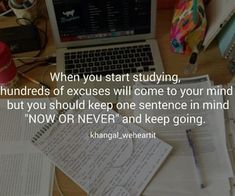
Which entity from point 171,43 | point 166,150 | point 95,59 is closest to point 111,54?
point 95,59

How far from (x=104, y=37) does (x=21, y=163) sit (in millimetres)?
453

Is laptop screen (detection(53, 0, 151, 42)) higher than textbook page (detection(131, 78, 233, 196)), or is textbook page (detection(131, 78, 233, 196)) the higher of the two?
laptop screen (detection(53, 0, 151, 42))

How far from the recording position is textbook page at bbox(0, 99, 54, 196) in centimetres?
80

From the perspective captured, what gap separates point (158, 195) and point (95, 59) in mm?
448

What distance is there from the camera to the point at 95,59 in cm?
100

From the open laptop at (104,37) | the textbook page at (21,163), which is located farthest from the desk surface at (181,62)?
the textbook page at (21,163)

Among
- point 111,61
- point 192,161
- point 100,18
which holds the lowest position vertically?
point 192,161

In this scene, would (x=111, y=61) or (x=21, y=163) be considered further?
(x=111, y=61)

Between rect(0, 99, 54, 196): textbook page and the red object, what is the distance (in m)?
0.10

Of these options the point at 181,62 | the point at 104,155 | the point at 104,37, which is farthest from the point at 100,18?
the point at 104,155

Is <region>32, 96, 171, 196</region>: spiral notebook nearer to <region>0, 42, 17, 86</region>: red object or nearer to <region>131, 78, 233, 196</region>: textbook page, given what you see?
<region>131, 78, 233, 196</region>: textbook page

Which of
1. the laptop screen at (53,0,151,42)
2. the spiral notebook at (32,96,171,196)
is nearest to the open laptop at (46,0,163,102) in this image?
the laptop screen at (53,0,151,42)

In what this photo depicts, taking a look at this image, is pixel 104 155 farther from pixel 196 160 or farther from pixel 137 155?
pixel 196 160

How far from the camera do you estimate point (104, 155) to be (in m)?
0.83
